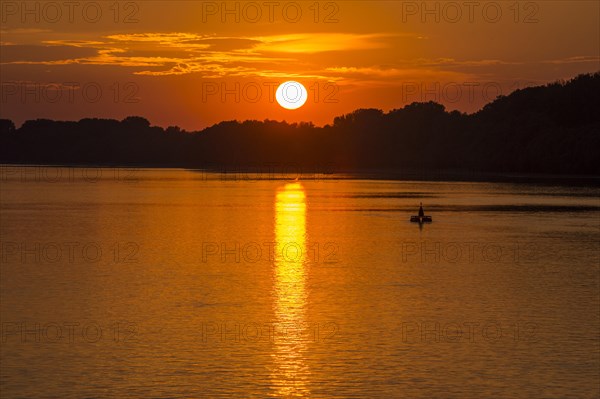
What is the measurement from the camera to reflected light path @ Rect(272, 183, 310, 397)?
2153 cm

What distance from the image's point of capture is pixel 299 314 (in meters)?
29.8

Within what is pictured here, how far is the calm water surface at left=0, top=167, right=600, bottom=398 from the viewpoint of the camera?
2147 centimetres

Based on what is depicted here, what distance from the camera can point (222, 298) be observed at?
33062 millimetres

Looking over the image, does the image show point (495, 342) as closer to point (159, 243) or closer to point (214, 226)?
point (159, 243)

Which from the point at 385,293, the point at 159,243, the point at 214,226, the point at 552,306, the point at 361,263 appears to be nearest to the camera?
the point at 552,306

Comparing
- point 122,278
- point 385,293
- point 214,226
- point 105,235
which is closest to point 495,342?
point 385,293

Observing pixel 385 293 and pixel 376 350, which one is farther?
pixel 385 293

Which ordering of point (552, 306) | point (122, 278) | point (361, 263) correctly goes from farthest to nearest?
point (361, 263) → point (122, 278) → point (552, 306)

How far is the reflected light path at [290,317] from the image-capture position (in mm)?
21531

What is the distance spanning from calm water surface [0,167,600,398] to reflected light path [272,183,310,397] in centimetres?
8

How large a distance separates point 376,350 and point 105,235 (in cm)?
3809

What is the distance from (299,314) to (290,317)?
627mm

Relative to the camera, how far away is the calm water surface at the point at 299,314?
2147cm

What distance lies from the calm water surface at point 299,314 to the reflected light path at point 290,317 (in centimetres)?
8
